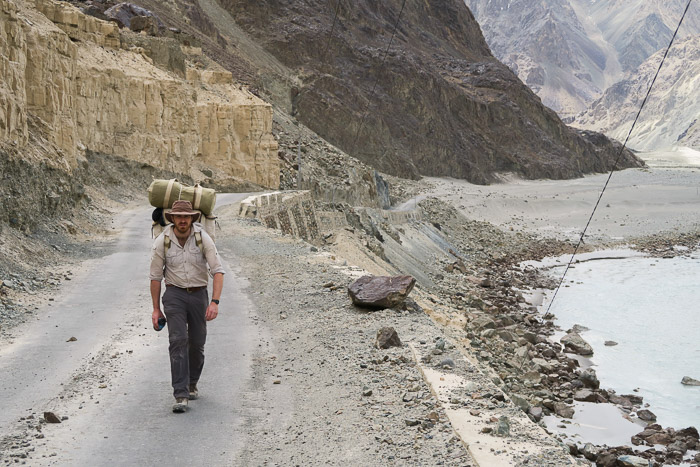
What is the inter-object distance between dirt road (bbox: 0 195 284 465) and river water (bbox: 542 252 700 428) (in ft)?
32.1

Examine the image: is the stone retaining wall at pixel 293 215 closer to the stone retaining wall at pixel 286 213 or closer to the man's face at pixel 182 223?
the stone retaining wall at pixel 286 213

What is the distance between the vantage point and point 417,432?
526cm

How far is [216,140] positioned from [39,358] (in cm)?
3004

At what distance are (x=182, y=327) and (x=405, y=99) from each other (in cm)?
7724

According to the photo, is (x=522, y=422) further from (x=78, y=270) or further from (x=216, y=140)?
(x=216, y=140)

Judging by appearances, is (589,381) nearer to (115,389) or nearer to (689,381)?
(689,381)

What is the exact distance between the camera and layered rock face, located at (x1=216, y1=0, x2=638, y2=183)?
233ft

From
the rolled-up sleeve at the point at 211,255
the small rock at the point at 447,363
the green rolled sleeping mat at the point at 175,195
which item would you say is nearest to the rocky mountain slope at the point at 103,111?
the green rolled sleeping mat at the point at 175,195

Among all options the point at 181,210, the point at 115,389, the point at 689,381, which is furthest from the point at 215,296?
the point at 689,381

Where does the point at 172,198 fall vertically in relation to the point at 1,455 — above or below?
above

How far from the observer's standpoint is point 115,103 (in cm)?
2883

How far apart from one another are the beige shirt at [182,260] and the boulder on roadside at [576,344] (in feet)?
47.7

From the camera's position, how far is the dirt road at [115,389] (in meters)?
4.89

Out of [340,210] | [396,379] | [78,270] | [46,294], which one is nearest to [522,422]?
[396,379]
